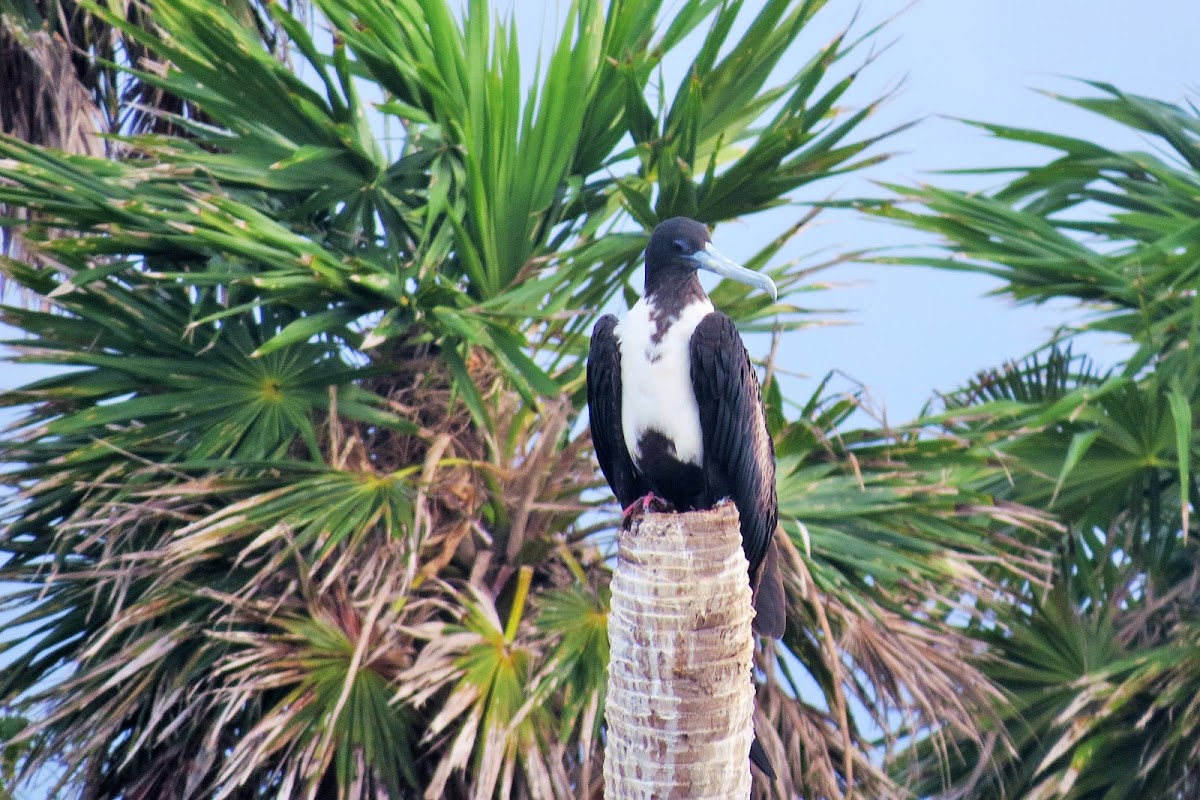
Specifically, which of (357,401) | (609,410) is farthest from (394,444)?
(609,410)

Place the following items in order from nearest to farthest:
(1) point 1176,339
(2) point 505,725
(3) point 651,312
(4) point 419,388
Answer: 1. (3) point 651,312
2. (2) point 505,725
3. (4) point 419,388
4. (1) point 1176,339

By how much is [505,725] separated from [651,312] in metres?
1.54

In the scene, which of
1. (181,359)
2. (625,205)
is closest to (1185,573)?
(625,205)

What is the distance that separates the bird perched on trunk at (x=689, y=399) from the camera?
319 cm

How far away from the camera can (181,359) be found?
16.0 ft

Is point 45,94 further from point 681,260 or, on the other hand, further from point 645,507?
point 645,507

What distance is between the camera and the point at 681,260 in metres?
3.34

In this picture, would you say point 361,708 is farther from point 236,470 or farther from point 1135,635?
point 1135,635

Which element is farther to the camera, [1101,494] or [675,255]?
[1101,494]

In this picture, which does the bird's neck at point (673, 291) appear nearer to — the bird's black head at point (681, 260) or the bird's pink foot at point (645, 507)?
the bird's black head at point (681, 260)

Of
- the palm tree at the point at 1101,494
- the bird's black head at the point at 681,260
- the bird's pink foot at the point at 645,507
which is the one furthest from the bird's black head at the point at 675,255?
the palm tree at the point at 1101,494

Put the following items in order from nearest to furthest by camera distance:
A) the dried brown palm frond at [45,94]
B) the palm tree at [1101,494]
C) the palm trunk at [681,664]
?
the palm trunk at [681,664] < the palm tree at [1101,494] < the dried brown palm frond at [45,94]

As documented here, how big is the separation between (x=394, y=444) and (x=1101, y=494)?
254 cm

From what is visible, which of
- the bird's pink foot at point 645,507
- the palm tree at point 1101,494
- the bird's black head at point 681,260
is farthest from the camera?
the palm tree at point 1101,494
